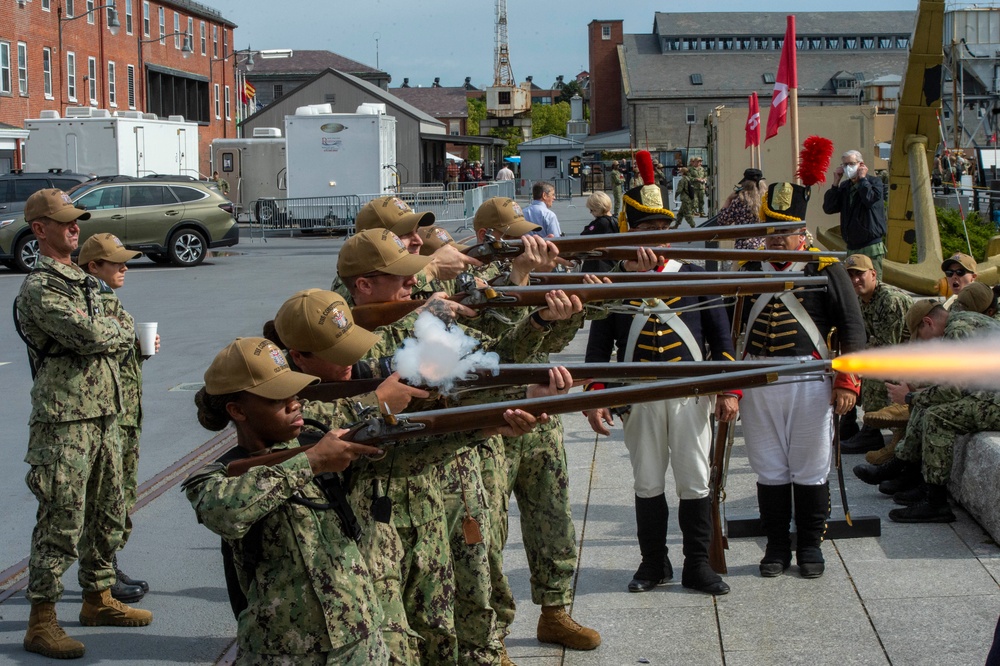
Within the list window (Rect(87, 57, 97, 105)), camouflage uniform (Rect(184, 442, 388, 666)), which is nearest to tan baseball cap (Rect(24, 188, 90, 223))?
camouflage uniform (Rect(184, 442, 388, 666))

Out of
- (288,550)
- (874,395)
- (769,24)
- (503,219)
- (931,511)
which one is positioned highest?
(769,24)

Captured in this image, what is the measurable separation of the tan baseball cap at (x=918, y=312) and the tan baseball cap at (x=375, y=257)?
15.0 ft

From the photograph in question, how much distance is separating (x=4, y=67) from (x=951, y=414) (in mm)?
46576

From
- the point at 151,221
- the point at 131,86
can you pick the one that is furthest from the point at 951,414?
the point at 131,86

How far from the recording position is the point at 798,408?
6629 mm

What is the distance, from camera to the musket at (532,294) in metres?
4.38

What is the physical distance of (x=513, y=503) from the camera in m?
8.55

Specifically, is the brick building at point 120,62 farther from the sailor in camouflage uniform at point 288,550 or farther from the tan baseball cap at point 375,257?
the sailor in camouflage uniform at point 288,550

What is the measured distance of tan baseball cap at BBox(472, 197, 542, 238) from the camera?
6176mm

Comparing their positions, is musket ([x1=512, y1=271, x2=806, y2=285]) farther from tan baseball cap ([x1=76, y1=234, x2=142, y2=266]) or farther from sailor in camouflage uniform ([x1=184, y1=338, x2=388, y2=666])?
tan baseball cap ([x1=76, y1=234, x2=142, y2=266])

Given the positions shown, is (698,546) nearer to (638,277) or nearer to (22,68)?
(638,277)

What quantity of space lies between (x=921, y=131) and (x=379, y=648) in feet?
45.1

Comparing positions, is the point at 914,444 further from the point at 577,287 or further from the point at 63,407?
the point at 63,407

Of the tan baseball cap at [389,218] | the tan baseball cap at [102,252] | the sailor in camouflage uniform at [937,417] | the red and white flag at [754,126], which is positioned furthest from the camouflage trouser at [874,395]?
the tan baseball cap at [102,252]
